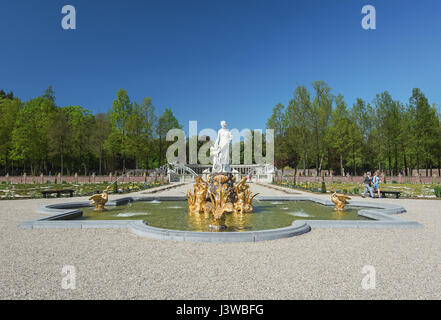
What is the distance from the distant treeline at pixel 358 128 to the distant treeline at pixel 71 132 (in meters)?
24.8

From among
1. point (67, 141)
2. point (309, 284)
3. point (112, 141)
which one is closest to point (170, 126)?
point (112, 141)

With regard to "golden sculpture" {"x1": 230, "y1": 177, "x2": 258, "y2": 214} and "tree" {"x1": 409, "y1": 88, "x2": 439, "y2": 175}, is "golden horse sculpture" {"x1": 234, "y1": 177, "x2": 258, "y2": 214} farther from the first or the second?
"tree" {"x1": 409, "y1": 88, "x2": 439, "y2": 175}

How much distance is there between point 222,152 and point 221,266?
8.92m

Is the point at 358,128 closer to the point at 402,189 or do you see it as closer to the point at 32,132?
the point at 402,189

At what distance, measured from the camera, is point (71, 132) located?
52.6 metres

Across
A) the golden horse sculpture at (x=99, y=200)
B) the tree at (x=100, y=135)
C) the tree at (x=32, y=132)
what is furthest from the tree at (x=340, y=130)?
the tree at (x=32, y=132)

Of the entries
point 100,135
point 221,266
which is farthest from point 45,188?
point 221,266

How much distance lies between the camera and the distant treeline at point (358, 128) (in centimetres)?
5053

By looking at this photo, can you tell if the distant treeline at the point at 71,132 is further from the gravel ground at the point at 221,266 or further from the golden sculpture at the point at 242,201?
the gravel ground at the point at 221,266

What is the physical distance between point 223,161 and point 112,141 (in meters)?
44.1

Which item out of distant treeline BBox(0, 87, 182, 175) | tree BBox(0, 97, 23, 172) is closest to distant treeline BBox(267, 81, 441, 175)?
distant treeline BBox(0, 87, 182, 175)

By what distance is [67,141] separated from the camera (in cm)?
5022
